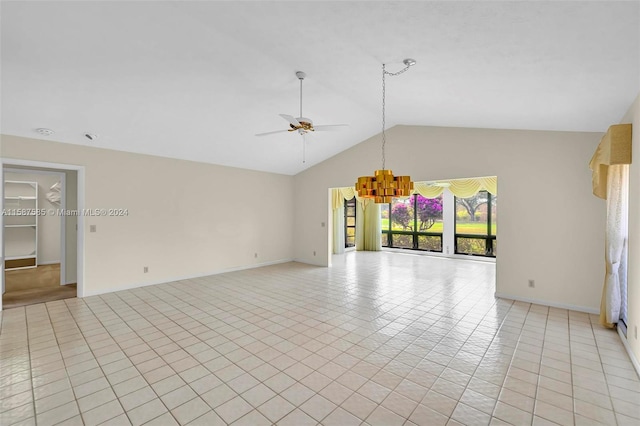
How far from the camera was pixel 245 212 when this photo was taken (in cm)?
691

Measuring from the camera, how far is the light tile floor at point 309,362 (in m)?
2.04

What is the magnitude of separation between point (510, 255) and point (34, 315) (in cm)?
705

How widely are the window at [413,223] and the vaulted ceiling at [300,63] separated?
17.2 feet

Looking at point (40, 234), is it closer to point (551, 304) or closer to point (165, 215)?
point (165, 215)

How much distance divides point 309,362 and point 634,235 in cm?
334

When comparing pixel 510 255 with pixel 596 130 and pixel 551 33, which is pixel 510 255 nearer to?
pixel 596 130

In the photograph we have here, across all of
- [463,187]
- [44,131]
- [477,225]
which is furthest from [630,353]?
[44,131]

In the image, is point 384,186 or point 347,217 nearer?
point 384,186

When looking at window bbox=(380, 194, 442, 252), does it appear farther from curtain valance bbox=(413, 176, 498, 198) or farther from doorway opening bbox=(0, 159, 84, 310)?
doorway opening bbox=(0, 159, 84, 310)

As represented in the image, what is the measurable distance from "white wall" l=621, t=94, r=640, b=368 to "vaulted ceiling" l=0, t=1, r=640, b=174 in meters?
0.27

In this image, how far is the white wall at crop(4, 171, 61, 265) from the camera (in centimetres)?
720

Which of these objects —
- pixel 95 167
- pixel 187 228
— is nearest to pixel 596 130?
pixel 187 228

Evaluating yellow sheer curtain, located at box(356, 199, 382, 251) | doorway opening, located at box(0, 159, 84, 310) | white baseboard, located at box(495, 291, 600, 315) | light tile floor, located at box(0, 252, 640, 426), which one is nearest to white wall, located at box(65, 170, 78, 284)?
doorway opening, located at box(0, 159, 84, 310)

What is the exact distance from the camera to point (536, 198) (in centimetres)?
440
